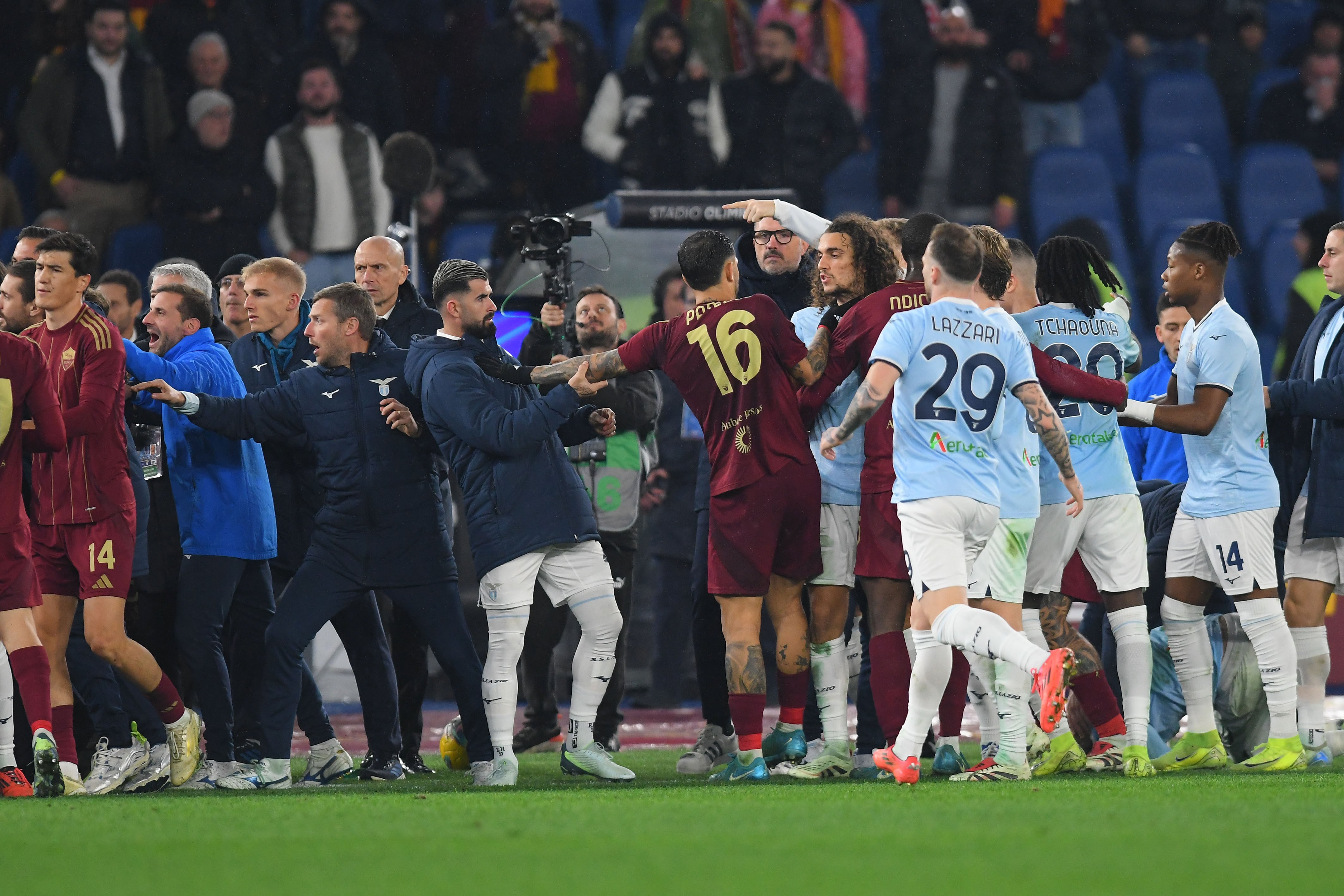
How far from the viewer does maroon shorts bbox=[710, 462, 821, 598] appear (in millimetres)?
6094

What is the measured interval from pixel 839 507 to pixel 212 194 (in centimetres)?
686

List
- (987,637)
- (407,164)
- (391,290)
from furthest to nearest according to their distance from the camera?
(407,164)
(391,290)
(987,637)

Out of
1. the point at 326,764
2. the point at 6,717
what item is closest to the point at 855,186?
the point at 326,764

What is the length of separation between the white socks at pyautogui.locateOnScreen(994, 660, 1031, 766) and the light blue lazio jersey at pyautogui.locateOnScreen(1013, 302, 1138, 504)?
0.98 metres

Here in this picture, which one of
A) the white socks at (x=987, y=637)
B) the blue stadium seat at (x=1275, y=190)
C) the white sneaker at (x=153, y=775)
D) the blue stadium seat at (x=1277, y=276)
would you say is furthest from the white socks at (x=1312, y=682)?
the blue stadium seat at (x=1275, y=190)

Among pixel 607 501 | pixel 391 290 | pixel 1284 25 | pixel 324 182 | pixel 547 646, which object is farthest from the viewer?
pixel 1284 25

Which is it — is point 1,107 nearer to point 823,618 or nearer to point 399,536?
point 399,536

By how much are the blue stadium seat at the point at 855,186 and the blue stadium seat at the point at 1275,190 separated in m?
3.08

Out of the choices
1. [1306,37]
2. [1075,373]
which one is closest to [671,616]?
[1075,373]

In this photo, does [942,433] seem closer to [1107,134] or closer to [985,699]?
[985,699]

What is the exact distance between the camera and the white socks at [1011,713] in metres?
5.75

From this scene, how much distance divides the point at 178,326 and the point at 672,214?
385 centimetres

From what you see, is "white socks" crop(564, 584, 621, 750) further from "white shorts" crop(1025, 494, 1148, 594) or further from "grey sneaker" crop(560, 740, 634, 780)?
"white shorts" crop(1025, 494, 1148, 594)

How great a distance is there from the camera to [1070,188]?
13523mm
